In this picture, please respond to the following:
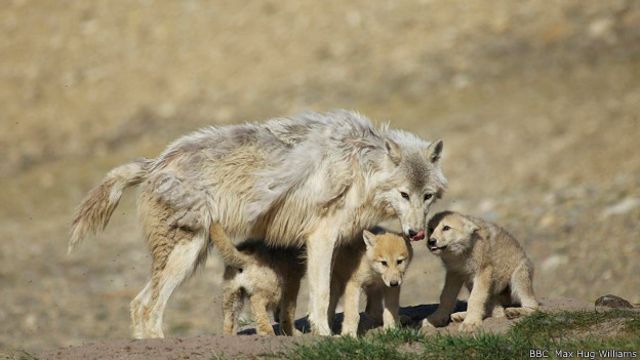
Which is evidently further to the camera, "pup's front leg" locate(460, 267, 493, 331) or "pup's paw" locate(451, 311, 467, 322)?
"pup's paw" locate(451, 311, 467, 322)

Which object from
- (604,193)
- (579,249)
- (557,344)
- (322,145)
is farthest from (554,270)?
(557,344)

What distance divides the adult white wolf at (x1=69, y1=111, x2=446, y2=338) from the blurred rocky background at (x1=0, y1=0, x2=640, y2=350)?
Result: 6.15 metres

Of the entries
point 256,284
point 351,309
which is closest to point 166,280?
point 256,284

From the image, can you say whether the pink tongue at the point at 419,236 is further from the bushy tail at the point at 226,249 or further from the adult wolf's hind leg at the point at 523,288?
the bushy tail at the point at 226,249

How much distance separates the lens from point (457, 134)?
82.0 feet

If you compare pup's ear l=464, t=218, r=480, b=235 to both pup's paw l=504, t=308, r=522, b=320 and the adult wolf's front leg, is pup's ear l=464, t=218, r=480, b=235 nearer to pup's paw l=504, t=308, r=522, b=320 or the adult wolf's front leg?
pup's paw l=504, t=308, r=522, b=320

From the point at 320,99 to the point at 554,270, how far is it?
1037cm

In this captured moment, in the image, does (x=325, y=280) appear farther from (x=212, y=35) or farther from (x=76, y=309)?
(x=212, y=35)

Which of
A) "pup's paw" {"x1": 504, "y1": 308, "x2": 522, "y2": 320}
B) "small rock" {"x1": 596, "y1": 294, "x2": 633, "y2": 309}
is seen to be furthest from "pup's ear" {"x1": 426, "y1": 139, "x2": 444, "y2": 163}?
"small rock" {"x1": 596, "y1": 294, "x2": 633, "y2": 309}

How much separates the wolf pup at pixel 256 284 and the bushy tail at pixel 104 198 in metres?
1.10

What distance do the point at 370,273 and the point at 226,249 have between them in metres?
1.59

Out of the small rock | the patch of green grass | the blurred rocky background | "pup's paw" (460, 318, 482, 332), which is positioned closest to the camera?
the patch of green grass

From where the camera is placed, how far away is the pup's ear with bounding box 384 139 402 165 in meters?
12.3

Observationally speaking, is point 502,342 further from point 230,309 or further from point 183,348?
point 230,309
